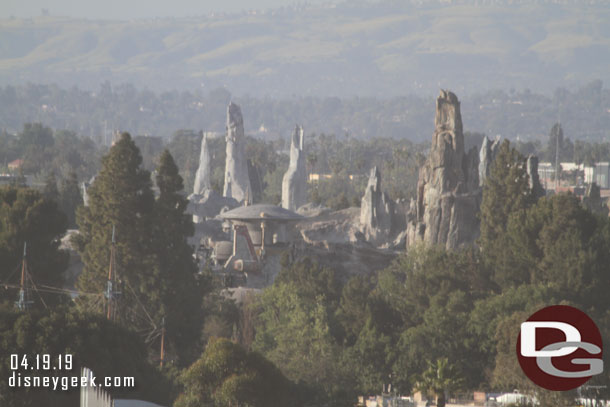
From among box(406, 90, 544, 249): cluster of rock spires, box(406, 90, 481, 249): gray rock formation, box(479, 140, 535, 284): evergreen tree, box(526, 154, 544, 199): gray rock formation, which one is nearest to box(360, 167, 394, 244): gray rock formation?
box(526, 154, 544, 199): gray rock formation

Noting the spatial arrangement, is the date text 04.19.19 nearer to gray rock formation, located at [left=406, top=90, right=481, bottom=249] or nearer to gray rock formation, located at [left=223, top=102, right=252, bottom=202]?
gray rock formation, located at [left=406, top=90, right=481, bottom=249]

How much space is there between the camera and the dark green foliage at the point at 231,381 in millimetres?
34294

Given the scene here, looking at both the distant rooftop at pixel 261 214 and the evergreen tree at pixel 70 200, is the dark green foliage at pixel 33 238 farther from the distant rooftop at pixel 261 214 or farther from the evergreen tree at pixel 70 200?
the evergreen tree at pixel 70 200

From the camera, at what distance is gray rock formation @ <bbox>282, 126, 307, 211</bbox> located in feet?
340

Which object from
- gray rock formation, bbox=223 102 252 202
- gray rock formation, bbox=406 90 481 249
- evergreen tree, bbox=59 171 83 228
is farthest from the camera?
gray rock formation, bbox=223 102 252 202

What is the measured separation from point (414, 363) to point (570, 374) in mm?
9493

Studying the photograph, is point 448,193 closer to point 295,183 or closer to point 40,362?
point 40,362

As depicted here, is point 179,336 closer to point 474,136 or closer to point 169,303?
point 169,303

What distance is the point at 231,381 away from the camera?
34469 millimetres

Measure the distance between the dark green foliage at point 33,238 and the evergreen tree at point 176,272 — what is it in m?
3.69

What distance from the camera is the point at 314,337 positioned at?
46.2 metres

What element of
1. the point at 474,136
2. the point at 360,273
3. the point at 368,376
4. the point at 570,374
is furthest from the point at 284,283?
the point at 474,136
